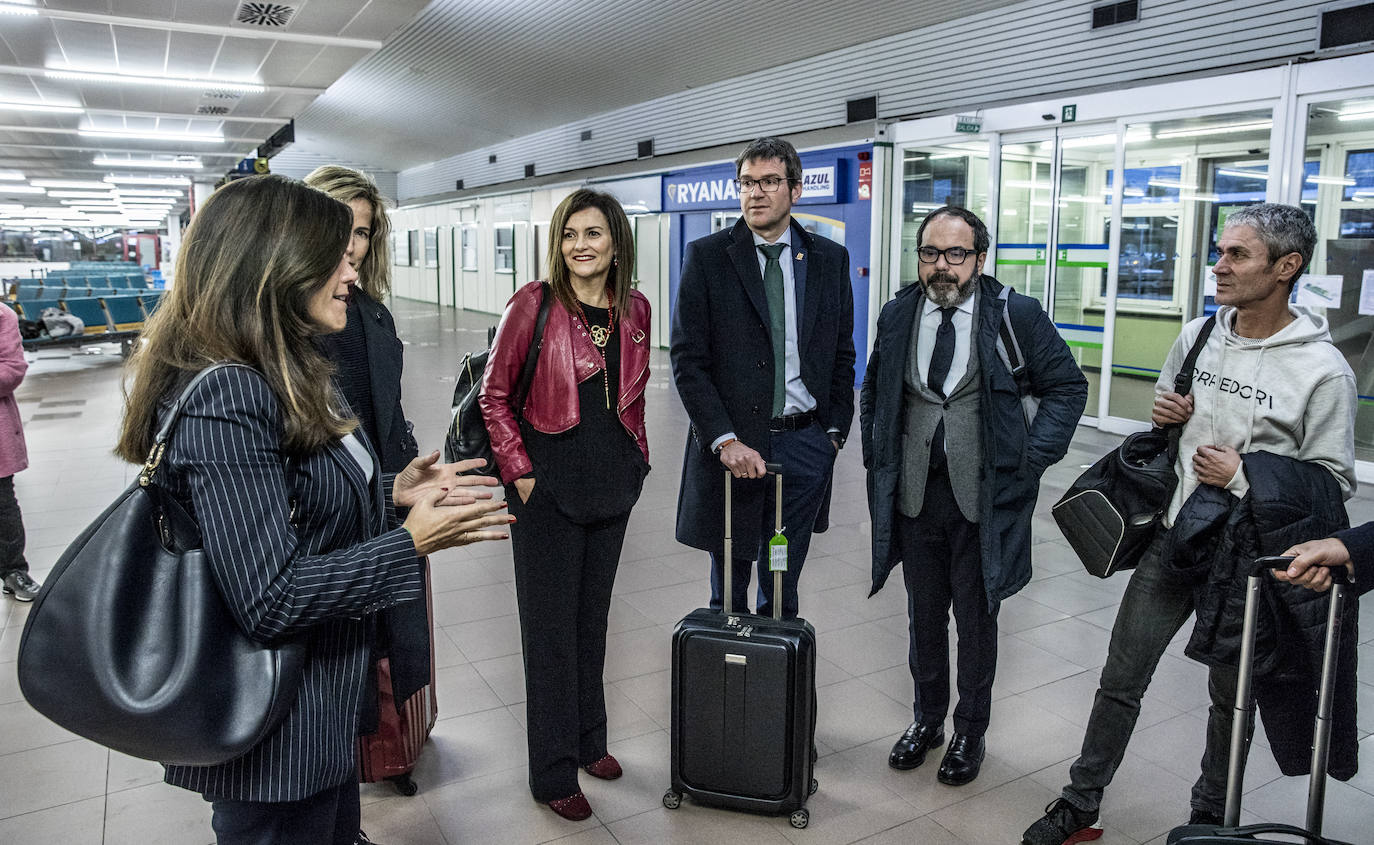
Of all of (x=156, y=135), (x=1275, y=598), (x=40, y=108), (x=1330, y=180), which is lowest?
(x=1275, y=598)

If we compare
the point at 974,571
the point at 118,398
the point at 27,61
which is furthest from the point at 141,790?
the point at 27,61

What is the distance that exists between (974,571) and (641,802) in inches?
45.3

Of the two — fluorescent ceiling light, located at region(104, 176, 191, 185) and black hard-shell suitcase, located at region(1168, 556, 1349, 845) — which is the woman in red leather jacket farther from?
fluorescent ceiling light, located at region(104, 176, 191, 185)

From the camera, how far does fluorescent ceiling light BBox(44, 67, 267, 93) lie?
12258mm

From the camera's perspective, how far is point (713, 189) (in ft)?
44.8

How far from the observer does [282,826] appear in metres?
1.47

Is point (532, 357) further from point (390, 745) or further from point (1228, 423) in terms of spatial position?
point (1228, 423)

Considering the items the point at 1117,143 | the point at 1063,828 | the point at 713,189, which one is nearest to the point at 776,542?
the point at 1063,828

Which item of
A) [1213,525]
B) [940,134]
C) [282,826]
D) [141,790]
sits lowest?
[141,790]

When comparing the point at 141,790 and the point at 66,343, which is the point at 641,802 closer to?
the point at 141,790

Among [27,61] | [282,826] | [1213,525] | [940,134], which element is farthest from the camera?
[27,61]

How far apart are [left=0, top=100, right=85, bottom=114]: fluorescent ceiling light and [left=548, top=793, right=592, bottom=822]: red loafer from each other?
16.3m

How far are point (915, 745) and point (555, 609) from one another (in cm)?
119

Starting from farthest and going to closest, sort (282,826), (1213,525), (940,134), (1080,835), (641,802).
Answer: (940,134), (641,802), (1080,835), (1213,525), (282,826)
